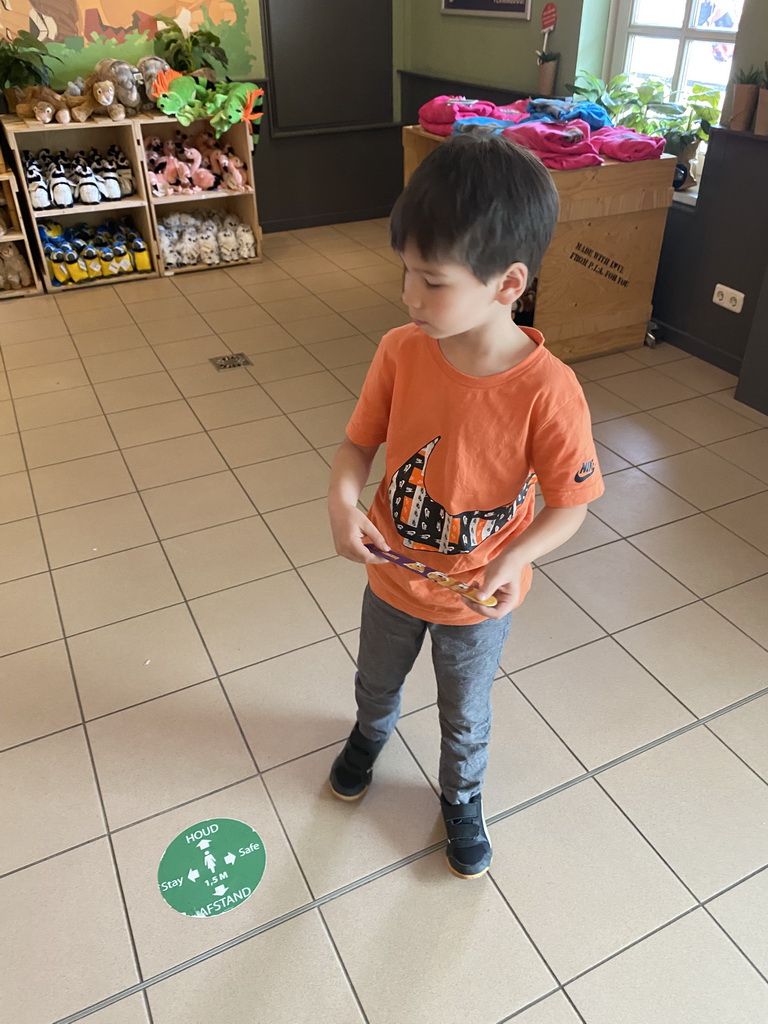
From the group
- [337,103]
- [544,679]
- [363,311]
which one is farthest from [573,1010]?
[337,103]

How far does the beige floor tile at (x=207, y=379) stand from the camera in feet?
10.1

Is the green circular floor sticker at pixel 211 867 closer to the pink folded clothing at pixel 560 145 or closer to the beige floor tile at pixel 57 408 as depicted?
the beige floor tile at pixel 57 408

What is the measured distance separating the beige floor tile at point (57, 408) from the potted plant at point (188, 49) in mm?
2012

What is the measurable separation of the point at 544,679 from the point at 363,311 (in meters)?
2.48

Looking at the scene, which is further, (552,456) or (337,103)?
(337,103)

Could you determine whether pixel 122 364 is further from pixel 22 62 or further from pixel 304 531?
pixel 22 62

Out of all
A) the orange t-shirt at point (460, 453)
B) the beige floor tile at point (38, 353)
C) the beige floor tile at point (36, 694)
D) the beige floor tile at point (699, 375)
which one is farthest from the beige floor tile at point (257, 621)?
the beige floor tile at point (699, 375)

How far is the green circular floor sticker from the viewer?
Answer: 1364mm

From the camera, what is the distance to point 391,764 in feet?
5.25

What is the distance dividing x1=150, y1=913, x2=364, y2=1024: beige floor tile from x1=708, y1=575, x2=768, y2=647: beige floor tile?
1281 mm

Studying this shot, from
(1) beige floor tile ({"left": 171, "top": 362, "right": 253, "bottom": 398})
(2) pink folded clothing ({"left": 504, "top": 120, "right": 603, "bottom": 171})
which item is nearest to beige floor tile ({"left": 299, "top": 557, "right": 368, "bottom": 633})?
(1) beige floor tile ({"left": 171, "top": 362, "right": 253, "bottom": 398})

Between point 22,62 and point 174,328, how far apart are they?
1.50 metres

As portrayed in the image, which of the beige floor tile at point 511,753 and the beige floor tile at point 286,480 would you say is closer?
the beige floor tile at point 511,753

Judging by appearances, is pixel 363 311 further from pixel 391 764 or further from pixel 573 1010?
pixel 573 1010
